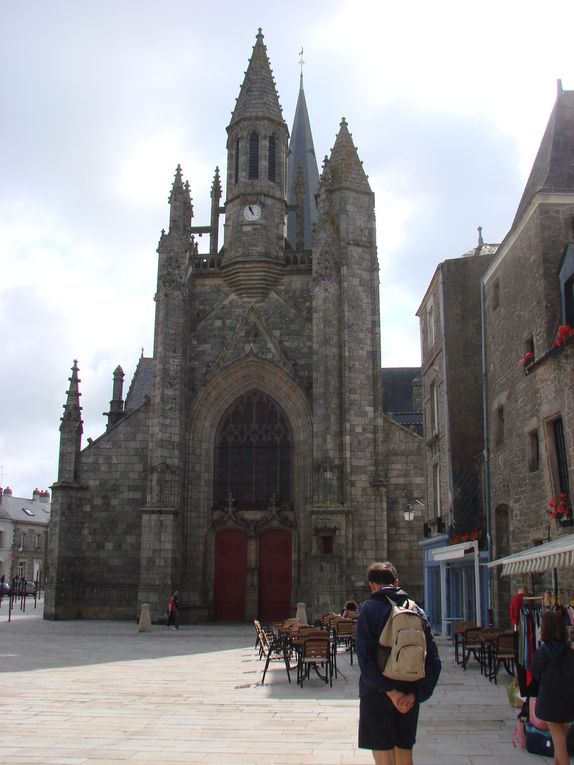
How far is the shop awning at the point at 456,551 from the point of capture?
49.0 ft

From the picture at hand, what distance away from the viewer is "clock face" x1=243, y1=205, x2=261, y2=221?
91.4ft

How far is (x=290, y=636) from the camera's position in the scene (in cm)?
1207

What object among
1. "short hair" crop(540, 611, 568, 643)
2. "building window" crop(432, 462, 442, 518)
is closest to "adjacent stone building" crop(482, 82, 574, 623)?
"building window" crop(432, 462, 442, 518)

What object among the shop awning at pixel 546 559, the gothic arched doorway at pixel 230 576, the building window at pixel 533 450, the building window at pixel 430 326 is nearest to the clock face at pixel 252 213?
the building window at pixel 430 326

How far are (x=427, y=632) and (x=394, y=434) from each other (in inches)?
792

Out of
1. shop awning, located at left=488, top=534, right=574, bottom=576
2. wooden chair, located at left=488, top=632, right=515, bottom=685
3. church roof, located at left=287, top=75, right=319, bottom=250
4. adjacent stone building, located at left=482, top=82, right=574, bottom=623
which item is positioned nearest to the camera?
shop awning, located at left=488, top=534, right=574, bottom=576

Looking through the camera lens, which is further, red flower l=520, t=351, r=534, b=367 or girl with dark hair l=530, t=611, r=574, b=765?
red flower l=520, t=351, r=534, b=367

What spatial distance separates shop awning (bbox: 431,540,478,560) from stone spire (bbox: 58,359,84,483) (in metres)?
13.2

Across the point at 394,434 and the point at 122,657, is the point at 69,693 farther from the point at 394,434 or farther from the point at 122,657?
the point at 394,434

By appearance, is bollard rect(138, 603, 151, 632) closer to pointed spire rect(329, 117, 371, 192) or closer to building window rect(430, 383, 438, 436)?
building window rect(430, 383, 438, 436)

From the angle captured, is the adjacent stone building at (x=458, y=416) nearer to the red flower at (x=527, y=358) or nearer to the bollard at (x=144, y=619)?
the red flower at (x=527, y=358)

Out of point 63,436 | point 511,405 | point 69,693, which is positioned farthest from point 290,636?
point 63,436

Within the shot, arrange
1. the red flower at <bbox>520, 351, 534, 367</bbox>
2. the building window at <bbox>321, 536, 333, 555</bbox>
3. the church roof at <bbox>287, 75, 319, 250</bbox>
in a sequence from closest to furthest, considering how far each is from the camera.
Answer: the red flower at <bbox>520, 351, 534, 367</bbox> < the building window at <bbox>321, 536, 333, 555</bbox> < the church roof at <bbox>287, 75, 319, 250</bbox>

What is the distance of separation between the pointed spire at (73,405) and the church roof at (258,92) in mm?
10990
